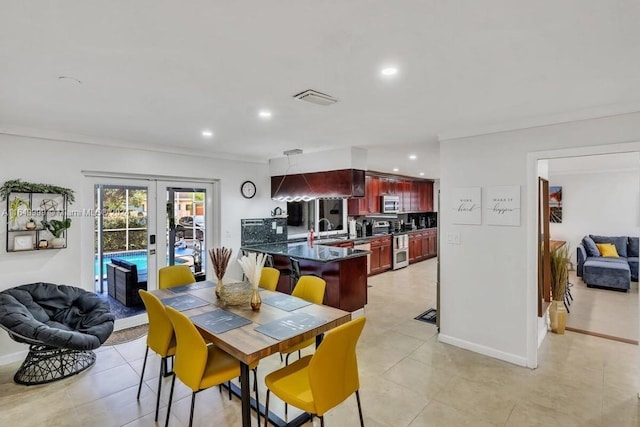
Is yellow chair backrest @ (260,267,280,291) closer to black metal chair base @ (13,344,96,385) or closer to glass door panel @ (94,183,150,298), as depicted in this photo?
black metal chair base @ (13,344,96,385)

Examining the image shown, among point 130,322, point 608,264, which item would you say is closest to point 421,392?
point 130,322

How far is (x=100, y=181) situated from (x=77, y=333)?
1.96 metres

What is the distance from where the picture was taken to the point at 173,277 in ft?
11.5

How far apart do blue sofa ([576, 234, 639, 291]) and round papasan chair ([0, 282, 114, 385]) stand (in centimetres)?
744

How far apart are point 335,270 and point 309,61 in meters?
2.84

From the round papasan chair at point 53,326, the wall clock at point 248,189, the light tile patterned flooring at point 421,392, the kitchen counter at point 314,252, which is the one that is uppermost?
the wall clock at point 248,189

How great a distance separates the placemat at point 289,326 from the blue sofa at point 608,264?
6018 millimetres

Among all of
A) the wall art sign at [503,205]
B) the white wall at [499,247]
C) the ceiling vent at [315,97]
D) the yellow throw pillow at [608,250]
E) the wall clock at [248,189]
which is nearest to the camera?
the ceiling vent at [315,97]

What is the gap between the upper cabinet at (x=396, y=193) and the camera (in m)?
7.23

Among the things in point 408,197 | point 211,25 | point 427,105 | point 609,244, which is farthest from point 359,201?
point 211,25

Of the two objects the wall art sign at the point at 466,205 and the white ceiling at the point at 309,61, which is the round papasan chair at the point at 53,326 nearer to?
the white ceiling at the point at 309,61

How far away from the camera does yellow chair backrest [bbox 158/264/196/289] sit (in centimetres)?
344

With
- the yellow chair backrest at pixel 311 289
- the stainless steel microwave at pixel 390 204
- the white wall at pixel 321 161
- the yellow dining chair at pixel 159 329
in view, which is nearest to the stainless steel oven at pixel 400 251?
the stainless steel microwave at pixel 390 204

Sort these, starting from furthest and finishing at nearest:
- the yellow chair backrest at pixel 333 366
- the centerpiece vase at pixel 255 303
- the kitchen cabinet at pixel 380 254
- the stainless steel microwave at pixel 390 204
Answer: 1. the stainless steel microwave at pixel 390 204
2. the kitchen cabinet at pixel 380 254
3. the centerpiece vase at pixel 255 303
4. the yellow chair backrest at pixel 333 366
